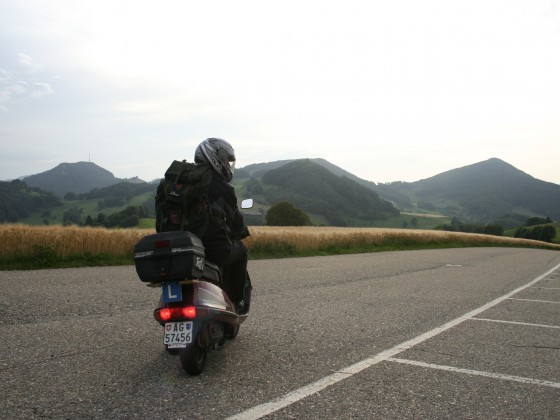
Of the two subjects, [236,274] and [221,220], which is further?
[236,274]

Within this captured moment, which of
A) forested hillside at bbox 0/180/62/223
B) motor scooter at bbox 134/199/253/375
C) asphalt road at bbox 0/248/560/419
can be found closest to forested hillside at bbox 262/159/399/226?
forested hillside at bbox 0/180/62/223

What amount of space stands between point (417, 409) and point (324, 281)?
7.68 metres

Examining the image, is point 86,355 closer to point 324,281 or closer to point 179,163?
point 179,163

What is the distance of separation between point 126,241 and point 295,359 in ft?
40.5

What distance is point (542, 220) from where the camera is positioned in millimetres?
134375

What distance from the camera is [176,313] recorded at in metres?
3.94

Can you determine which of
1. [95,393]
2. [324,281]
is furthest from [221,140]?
[324,281]

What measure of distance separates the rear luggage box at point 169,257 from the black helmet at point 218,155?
36.2 inches

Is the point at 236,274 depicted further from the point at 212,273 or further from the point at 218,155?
the point at 218,155

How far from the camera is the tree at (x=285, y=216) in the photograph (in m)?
71.6

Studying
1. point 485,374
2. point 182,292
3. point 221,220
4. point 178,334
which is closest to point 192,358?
point 178,334

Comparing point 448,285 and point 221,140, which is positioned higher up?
point 221,140

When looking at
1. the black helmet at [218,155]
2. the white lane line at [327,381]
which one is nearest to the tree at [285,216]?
the white lane line at [327,381]

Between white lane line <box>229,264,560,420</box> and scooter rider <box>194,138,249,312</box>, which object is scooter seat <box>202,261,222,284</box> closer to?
scooter rider <box>194,138,249,312</box>
